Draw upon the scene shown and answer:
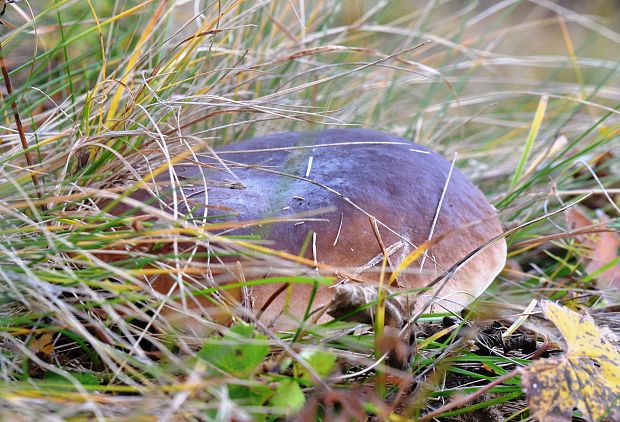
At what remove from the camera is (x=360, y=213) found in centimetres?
116

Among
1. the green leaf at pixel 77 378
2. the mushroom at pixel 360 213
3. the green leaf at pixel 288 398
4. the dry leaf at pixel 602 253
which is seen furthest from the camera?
the dry leaf at pixel 602 253

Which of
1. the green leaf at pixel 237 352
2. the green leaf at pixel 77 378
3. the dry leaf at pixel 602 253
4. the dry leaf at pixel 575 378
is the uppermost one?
the green leaf at pixel 237 352

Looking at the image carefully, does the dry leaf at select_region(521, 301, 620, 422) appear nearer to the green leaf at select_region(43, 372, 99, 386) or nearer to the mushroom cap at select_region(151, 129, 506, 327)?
the mushroom cap at select_region(151, 129, 506, 327)

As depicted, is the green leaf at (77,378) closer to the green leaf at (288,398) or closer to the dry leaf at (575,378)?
the green leaf at (288,398)

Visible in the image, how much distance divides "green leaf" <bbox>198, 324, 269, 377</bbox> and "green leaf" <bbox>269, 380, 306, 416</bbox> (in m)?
0.05

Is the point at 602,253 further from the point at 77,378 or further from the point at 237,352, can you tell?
the point at 77,378

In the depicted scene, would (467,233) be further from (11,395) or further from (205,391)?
(11,395)

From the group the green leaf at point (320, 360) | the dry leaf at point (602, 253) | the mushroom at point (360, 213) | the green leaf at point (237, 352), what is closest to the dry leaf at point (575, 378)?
the mushroom at point (360, 213)

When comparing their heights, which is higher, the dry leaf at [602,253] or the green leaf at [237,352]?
the green leaf at [237,352]

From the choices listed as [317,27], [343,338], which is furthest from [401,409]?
[317,27]

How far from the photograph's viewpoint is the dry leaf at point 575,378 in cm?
91

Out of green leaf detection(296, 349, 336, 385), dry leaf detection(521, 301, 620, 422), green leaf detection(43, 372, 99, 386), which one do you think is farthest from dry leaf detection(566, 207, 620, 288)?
green leaf detection(43, 372, 99, 386)

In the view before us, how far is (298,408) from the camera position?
834mm

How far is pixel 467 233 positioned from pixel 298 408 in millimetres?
588
